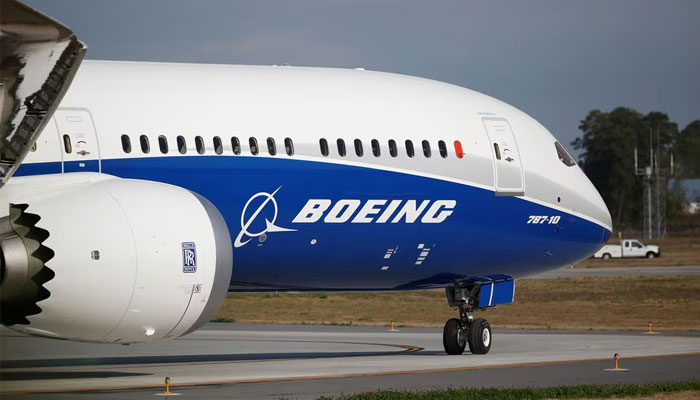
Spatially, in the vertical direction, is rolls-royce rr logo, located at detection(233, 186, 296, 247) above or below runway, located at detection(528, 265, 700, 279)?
below

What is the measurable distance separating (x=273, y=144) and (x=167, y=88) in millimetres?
1832

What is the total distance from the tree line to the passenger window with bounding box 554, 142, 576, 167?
11036 cm

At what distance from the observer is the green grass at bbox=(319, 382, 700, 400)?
1534 cm

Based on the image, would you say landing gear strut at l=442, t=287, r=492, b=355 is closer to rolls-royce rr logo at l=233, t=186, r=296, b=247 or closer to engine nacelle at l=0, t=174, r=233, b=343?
rolls-royce rr logo at l=233, t=186, r=296, b=247

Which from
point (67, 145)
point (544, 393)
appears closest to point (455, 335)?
point (544, 393)

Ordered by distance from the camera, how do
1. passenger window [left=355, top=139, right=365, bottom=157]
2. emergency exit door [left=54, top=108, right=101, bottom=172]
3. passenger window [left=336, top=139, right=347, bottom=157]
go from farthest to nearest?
passenger window [left=355, top=139, right=365, bottom=157], passenger window [left=336, top=139, right=347, bottom=157], emergency exit door [left=54, top=108, right=101, bottom=172]

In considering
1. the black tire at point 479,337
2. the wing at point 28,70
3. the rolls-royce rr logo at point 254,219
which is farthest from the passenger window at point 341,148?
the wing at point 28,70

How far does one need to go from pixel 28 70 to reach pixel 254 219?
344 inches

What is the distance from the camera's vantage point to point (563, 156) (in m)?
23.0

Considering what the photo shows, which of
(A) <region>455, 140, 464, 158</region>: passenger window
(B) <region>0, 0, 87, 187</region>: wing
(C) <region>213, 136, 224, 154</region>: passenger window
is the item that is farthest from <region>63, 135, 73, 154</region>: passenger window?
(A) <region>455, 140, 464, 158</region>: passenger window

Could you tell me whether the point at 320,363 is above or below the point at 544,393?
above

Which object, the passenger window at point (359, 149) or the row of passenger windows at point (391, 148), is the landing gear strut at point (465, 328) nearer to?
the row of passenger windows at point (391, 148)

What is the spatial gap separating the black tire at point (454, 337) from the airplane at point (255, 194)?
0.09ft

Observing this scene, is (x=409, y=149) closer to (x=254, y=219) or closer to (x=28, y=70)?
(x=254, y=219)
